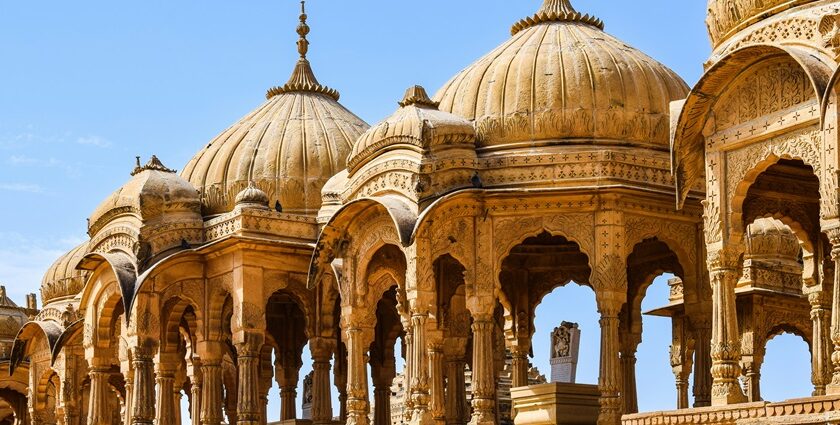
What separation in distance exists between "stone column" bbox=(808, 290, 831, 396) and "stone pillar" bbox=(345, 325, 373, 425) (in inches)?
277

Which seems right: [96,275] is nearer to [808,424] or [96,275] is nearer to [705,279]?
[705,279]

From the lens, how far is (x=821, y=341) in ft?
81.9

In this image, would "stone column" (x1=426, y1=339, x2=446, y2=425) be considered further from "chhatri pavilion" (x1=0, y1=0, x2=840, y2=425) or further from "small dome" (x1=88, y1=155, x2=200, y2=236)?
"small dome" (x1=88, y1=155, x2=200, y2=236)

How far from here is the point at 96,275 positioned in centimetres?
3378

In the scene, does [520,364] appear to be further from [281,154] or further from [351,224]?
[281,154]

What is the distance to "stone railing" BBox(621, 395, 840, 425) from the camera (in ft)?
67.3

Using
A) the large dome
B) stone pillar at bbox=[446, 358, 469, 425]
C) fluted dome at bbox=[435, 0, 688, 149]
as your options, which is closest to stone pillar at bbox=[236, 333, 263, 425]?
stone pillar at bbox=[446, 358, 469, 425]

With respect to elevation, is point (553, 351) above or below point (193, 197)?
below

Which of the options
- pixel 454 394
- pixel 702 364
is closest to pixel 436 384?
pixel 454 394

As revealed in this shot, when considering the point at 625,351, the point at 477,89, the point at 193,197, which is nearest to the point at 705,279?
the point at 625,351

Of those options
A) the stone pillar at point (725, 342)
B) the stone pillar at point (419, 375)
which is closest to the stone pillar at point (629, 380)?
the stone pillar at point (419, 375)

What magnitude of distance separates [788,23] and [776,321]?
9.97 metres

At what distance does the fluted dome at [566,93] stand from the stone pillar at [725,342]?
531 cm

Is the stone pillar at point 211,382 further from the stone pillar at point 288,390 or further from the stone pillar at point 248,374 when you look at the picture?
the stone pillar at point 288,390
